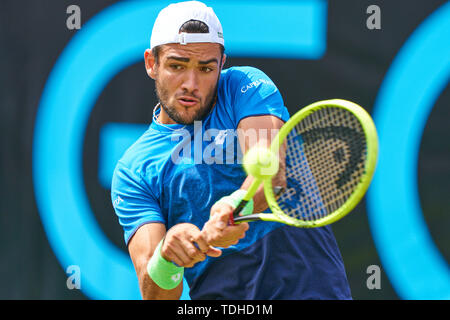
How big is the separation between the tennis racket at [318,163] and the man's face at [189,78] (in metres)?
0.41

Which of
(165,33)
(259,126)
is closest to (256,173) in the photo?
(259,126)

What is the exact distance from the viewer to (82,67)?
3635 millimetres

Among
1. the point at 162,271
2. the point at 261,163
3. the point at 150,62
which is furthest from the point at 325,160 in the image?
the point at 150,62

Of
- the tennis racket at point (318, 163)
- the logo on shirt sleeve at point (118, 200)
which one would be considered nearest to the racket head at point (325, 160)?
the tennis racket at point (318, 163)

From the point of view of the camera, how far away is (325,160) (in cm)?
209

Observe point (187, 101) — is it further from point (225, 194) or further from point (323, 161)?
point (323, 161)

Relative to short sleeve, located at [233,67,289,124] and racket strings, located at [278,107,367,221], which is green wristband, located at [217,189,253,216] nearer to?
racket strings, located at [278,107,367,221]

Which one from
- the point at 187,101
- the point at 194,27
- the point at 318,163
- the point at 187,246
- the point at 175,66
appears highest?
the point at 194,27

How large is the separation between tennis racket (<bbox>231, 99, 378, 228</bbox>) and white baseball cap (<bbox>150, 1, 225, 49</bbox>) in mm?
535

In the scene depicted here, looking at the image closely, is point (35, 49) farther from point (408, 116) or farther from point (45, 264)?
point (408, 116)

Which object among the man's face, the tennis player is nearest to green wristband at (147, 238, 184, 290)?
the tennis player

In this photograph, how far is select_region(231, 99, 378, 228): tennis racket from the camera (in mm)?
1862

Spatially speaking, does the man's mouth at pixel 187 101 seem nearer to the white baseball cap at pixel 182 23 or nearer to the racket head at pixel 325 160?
the white baseball cap at pixel 182 23

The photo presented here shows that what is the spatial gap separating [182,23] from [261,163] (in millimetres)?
747
